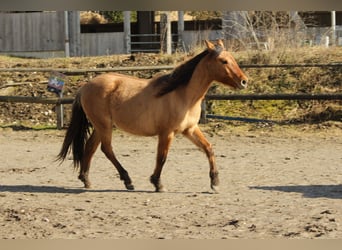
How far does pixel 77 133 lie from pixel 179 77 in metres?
1.35

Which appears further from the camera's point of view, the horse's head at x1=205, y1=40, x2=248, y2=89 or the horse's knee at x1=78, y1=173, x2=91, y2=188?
the horse's knee at x1=78, y1=173, x2=91, y2=188

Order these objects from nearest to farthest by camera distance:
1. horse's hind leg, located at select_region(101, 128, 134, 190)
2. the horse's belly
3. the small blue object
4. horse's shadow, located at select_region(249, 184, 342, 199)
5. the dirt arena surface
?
1. the dirt arena surface
2. horse's shadow, located at select_region(249, 184, 342, 199)
3. the horse's belly
4. horse's hind leg, located at select_region(101, 128, 134, 190)
5. the small blue object

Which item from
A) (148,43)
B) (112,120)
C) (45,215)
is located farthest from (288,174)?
(148,43)

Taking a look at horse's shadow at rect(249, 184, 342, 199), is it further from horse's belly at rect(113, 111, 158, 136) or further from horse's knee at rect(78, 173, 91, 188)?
horse's knee at rect(78, 173, 91, 188)

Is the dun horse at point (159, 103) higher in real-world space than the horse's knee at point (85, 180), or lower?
higher

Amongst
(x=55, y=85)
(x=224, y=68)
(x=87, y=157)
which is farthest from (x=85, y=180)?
(x=55, y=85)

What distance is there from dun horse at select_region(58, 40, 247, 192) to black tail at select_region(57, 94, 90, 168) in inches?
0.4

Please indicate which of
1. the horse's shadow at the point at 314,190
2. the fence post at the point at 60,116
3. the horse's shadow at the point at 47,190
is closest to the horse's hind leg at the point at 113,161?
the horse's shadow at the point at 47,190

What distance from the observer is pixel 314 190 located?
7.29m

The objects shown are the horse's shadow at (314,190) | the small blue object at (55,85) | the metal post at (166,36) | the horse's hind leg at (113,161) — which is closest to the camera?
the horse's shadow at (314,190)

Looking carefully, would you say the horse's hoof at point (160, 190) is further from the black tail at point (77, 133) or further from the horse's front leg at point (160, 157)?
the black tail at point (77, 133)

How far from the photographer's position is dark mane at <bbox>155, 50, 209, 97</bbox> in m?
7.40

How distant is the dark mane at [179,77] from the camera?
7398mm

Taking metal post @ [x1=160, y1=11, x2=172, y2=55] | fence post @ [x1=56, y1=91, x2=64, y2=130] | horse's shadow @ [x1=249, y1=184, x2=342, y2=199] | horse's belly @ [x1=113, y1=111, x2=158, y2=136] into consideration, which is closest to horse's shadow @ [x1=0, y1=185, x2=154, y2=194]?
horse's belly @ [x1=113, y1=111, x2=158, y2=136]
